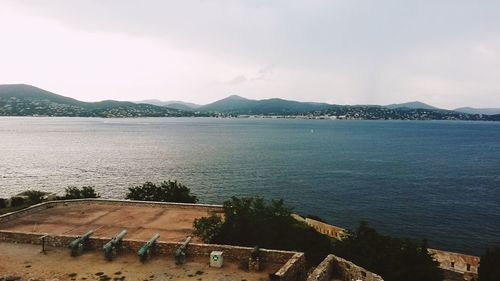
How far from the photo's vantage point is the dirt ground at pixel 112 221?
2733cm

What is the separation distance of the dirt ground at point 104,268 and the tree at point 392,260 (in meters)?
7.09

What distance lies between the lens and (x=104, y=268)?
20.4m

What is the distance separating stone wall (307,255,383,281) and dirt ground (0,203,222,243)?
34.9 feet

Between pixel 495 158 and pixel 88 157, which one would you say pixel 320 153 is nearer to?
pixel 495 158

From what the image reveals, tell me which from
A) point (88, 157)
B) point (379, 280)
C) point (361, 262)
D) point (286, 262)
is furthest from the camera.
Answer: point (88, 157)

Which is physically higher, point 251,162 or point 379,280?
point 379,280

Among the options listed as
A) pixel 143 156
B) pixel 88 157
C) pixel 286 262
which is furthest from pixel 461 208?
pixel 88 157

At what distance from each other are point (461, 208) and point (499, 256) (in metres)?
35.4

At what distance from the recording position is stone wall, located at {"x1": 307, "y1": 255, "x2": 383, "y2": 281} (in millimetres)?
15934

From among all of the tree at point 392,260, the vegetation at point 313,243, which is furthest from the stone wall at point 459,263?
the tree at point 392,260

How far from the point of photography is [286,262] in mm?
20484

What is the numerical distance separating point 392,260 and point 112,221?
67.1ft

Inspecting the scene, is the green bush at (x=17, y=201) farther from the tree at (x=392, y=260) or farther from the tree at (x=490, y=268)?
the tree at (x=490, y=268)

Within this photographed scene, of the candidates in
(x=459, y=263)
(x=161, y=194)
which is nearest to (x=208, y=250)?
(x=161, y=194)
